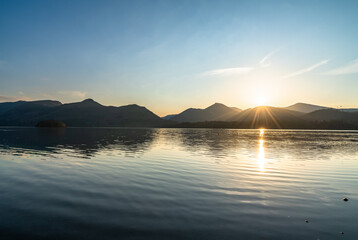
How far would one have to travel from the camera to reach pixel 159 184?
16.9 m

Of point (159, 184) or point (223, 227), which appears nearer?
point (223, 227)

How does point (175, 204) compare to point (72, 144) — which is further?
point (72, 144)

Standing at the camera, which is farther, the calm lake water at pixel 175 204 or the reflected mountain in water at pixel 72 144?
the reflected mountain in water at pixel 72 144

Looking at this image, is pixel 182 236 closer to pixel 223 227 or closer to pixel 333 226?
pixel 223 227

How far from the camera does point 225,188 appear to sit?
52.4ft

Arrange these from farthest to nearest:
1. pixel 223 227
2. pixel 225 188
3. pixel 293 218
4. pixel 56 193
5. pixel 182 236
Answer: pixel 225 188
pixel 56 193
pixel 293 218
pixel 223 227
pixel 182 236

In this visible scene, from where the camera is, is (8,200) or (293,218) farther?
(8,200)

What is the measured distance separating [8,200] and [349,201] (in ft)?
69.0

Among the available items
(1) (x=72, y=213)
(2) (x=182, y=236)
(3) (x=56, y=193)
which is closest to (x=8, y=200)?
(3) (x=56, y=193)

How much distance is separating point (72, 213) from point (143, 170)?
467 inches

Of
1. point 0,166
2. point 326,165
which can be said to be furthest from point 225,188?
point 0,166

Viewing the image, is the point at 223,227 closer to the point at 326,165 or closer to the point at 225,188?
the point at 225,188

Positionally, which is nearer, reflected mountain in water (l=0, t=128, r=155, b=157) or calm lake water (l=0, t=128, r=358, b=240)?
calm lake water (l=0, t=128, r=358, b=240)

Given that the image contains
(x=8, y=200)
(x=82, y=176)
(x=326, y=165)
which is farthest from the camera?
(x=326, y=165)
